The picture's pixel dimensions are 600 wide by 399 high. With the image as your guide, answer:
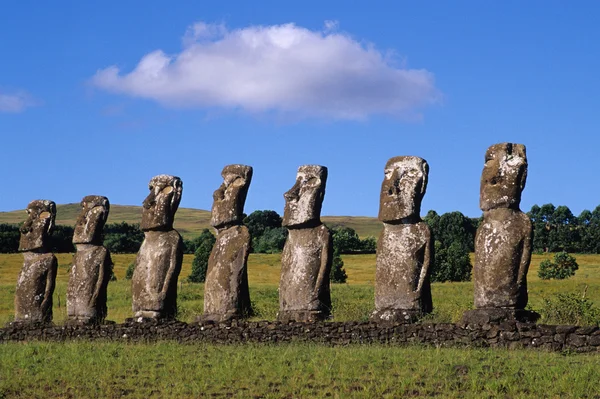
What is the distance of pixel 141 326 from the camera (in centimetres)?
2184

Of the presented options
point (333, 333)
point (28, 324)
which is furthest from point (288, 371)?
point (28, 324)

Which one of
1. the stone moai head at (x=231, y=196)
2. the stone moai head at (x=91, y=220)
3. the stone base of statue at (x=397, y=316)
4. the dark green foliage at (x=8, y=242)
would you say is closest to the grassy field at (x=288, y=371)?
the stone base of statue at (x=397, y=316)

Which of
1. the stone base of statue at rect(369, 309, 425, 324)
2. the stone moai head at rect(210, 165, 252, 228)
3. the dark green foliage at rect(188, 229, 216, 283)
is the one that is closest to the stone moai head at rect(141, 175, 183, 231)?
the stone moai head at rect(210, 165, 252, 228)

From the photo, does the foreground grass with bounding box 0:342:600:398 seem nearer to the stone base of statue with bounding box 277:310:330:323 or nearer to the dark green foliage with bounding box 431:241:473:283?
the stone base of statue with bounding box 277:310:330:323

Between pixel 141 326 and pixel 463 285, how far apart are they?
56.0ft

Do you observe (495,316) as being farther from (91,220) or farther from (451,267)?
(451,267)

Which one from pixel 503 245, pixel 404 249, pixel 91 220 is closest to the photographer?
pixel 503 245

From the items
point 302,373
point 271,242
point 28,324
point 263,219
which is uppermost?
point 263,219

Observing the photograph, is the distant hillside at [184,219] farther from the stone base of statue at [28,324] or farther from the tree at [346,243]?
the stone base of statue at [28,324]

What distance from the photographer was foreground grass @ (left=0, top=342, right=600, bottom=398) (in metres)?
14.7

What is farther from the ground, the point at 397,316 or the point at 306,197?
the point at 306,197

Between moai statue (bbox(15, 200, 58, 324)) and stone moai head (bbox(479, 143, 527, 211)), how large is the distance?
439 inches

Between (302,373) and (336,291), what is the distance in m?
18.0

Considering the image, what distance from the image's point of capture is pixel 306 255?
68.8ft
